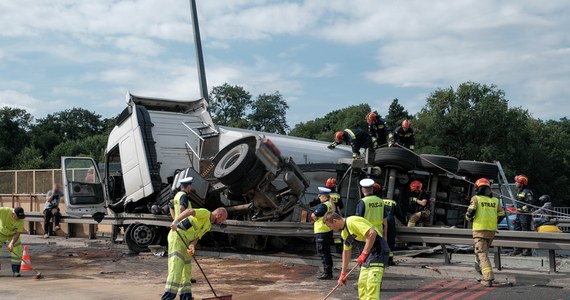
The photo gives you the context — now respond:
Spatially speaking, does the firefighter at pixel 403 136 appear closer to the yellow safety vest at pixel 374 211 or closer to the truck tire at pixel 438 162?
the truck tire at pixel 438 162

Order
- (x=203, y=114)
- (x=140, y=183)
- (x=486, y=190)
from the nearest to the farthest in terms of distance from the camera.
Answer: (x=486, y=190) → (x=140, y=183) → (x=203, y=114)

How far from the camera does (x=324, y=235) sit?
28.9ft

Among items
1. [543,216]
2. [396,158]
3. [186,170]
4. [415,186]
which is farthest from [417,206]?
[186,170]

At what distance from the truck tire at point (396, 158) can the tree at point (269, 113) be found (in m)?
57.9

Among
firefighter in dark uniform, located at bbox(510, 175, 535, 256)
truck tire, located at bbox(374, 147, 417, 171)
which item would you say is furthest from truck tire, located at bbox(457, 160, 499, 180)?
truck tire, located at bbox(374, 147, 417, 171)

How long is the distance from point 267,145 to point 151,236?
13.7 feet

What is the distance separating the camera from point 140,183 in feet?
39.5

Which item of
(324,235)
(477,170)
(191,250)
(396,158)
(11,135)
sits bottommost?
(324,235)

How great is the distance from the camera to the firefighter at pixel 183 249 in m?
6.23

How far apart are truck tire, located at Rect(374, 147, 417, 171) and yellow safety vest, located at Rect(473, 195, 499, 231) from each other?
8.09 feet

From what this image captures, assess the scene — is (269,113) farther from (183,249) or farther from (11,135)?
(183,249)

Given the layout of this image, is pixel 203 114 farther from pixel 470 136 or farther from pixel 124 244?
pixel 470 136

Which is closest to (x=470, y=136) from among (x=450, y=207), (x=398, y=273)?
(x=450, y=207)

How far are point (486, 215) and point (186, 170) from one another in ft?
17.1
